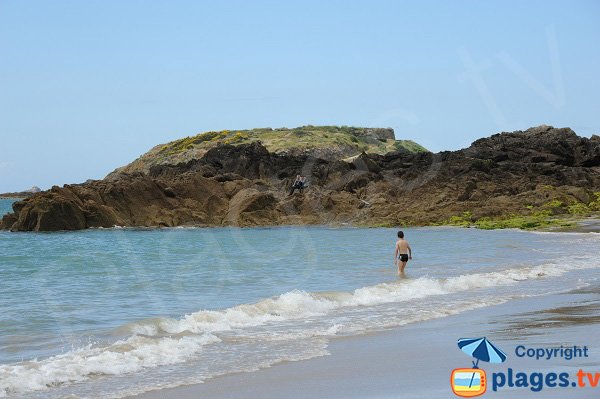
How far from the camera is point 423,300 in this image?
15.2 m

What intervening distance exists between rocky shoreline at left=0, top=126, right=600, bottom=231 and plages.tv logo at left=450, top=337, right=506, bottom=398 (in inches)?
1259

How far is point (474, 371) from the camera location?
7.71 metres

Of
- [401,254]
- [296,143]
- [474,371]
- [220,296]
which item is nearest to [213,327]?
[220,296]

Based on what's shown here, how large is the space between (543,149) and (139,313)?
156 ft

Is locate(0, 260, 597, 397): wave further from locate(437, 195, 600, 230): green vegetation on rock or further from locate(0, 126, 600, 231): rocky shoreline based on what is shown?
locate(0, 126, 600, 231): rocky shoreline

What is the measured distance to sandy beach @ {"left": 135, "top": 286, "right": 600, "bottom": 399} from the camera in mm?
7359

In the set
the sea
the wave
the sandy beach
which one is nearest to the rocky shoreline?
the sea

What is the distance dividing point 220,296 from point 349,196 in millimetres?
31435

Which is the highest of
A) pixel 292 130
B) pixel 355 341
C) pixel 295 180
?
pixel 292 130

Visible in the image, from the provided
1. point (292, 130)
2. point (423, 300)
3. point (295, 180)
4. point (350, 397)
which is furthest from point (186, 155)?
point (350, 397)

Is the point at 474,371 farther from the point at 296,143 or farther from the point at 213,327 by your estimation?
the point at 296,143

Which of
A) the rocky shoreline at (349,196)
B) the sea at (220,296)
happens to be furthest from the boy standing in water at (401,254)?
the rocky shoreline at (349,196)

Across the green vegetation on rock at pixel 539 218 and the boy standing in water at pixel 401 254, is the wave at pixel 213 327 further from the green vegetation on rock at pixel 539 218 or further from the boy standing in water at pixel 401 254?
the green vegetation on rock at pixel 539 218

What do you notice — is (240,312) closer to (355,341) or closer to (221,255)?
(355,341)
